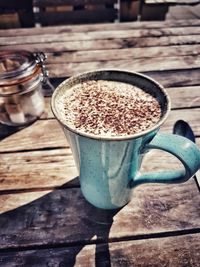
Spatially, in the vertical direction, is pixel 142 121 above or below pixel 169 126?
above

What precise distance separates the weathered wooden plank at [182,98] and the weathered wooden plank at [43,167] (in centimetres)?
25

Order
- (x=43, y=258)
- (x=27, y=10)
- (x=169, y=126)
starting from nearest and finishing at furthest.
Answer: (x=43, y=258) < (x=169, y=126) < (x=27, y=10)

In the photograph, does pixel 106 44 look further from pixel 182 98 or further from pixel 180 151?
pixel 180 151

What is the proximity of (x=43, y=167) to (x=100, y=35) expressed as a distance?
1160mm

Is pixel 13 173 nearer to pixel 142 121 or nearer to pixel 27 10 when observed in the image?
pixel 142 121

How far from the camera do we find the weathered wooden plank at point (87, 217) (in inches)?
34.4

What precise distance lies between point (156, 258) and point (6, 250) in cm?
44

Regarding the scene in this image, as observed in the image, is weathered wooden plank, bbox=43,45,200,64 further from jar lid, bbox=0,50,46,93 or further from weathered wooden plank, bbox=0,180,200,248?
weathered wooden plank, bbox=0,180,200,248

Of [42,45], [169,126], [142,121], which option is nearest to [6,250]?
[142,121]

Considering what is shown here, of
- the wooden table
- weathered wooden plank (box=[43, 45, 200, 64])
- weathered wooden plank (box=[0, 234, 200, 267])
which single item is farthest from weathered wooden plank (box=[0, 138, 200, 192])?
weathered wooden plank (box=[43, 45, 200, 64])

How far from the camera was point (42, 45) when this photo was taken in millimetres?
1807

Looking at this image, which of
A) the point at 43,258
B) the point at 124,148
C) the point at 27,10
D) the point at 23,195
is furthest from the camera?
the point at 27,10

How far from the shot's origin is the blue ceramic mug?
27.6 inches

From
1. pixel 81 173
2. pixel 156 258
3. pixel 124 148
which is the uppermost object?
pixel 124 148
